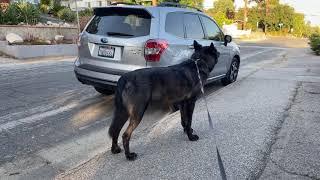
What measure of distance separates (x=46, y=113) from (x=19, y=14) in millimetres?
14323

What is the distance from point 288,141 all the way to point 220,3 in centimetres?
7664

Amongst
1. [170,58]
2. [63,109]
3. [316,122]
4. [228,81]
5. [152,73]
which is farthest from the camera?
[228,81]

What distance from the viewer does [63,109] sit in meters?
7.16

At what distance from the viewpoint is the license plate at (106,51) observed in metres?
6.58

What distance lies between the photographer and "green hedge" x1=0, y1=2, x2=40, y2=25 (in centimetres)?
1891

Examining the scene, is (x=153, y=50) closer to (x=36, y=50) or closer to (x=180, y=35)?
(x=180, y=35)

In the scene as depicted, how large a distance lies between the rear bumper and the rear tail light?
619 mm

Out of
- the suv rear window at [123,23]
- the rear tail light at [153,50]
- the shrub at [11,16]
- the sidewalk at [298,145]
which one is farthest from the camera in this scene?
the shrub at [11,16]

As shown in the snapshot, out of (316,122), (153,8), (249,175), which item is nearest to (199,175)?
(249,175)

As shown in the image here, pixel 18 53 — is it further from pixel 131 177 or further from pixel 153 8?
pixel 131 177

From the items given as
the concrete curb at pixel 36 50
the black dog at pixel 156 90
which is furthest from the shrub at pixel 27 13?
the black dog at pixel 156 90

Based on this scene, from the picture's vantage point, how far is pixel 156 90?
481cm

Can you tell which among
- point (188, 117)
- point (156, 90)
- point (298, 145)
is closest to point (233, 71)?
point (188, 117)

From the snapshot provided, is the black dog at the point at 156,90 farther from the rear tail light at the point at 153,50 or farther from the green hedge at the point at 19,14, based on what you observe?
the green hedge at the point at 19,14
